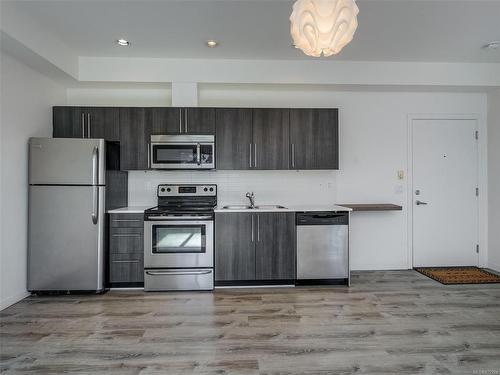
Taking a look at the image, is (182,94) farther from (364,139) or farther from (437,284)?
(437,284)

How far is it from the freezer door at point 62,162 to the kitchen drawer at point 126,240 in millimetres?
640

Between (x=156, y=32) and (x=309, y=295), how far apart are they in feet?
10.7

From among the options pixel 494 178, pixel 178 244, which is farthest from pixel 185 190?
pixel 494 178

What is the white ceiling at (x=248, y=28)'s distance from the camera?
2.65 m

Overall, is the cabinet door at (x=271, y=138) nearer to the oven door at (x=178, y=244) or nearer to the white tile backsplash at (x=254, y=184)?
the white tile backsplash at (x=254, y=184)

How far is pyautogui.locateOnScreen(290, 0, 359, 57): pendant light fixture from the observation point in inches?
61.9

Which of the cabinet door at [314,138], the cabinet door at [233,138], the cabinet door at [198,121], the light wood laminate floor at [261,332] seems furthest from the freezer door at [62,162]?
the cabinet door at [314,138]

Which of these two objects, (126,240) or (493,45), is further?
(126,240)

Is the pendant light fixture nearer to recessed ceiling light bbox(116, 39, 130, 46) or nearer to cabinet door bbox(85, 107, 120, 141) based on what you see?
recessed ceiling light bbox(116, 39, 130, 46)

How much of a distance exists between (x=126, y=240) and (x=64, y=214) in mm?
707

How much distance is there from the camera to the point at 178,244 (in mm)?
3486

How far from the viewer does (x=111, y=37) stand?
10.6ft

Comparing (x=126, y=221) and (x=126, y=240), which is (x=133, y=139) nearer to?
(x=126, y=221)

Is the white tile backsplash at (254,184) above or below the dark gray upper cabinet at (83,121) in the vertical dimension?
below
